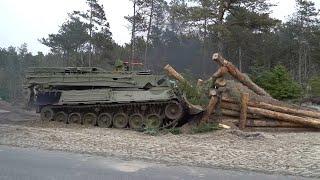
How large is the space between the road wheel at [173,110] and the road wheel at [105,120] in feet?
7.41

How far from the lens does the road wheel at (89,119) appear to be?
20000mm

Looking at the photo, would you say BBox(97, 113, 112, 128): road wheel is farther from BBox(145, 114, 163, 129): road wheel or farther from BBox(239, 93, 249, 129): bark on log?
BBox(239, 93, 249, 129): bark on log

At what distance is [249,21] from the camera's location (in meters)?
34.9

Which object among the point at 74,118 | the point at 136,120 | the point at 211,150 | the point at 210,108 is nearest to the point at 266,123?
the point at 210,108

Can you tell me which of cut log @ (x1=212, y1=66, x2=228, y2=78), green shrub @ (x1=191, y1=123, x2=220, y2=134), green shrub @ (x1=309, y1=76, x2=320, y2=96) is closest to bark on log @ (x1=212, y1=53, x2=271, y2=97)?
cut log @ (x1=212, y1=66, x2=228, y2=78)

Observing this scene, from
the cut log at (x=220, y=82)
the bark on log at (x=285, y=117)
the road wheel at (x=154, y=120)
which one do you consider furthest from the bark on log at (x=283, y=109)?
the road wheel at (x=154, y=120)

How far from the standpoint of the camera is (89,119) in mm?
20109

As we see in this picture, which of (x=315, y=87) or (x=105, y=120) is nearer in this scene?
Result: (x=105, y=120)

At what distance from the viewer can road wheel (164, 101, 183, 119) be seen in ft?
62.0

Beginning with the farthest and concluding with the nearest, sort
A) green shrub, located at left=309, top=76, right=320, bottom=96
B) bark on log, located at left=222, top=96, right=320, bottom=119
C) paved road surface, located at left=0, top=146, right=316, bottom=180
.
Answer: green shrub, located at left=309, top=76, right=320, bottom=96 < bark on log, located at left=222, top=96, right=320, bottom=119 < paved road surface, located at left=0, top=146, right=316, bottom=180

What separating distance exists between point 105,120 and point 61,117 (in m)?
1.87

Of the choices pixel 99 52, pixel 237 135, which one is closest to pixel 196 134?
pixel 237 135

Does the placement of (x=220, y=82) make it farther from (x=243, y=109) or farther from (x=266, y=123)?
(x=266, y=123)

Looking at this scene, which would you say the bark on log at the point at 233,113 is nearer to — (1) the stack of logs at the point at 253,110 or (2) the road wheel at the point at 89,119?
(1) the stack of logs at the point at 253,110
